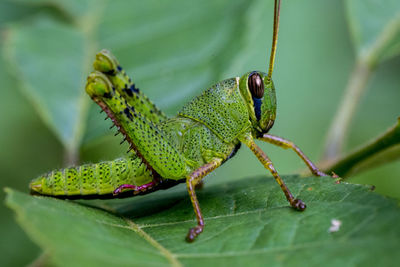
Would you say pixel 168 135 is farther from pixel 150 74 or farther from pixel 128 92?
pixel 150 74

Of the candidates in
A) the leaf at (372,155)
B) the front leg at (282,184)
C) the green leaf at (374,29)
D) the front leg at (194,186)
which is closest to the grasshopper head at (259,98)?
the front leg at (282,184)

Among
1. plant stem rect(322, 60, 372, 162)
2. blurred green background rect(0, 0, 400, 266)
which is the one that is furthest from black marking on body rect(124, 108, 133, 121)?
plant stem rect(322, 60, 372, 162)

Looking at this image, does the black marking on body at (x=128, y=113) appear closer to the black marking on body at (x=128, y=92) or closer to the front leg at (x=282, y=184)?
the black marking on body at (x=128, y=92)

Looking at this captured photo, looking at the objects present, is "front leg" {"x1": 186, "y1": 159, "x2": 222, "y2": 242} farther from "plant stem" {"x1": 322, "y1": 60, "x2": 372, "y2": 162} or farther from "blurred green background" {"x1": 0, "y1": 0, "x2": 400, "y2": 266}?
"plant stem" {"x1": 322, "y1": 60, "x2": 372, "y2": 162}

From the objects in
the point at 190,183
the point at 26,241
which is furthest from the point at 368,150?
the point at 26,241

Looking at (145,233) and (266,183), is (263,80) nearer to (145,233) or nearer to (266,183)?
(266,183)
